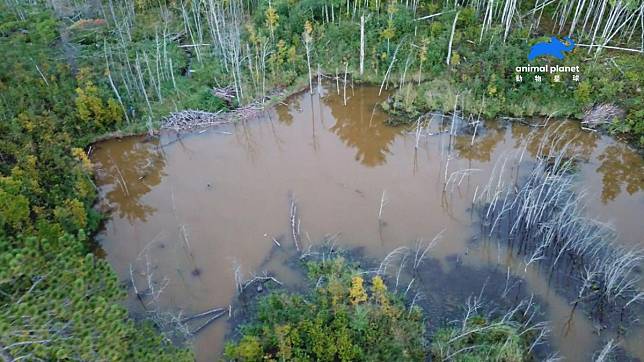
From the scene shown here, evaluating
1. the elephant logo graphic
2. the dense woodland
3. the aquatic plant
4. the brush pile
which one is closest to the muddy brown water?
the brush pile

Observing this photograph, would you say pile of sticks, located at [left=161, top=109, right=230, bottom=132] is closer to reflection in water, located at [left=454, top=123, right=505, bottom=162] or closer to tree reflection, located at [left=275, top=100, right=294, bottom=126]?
tree reflection, located at [left=275, top=100, right=294, bottom=126]

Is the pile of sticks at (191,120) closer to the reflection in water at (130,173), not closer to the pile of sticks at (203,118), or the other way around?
the pile of sticks at (203,118)

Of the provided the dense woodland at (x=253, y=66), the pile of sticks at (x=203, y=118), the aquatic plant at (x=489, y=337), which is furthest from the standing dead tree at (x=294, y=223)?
the pile of sticks at (x=203, y=118)

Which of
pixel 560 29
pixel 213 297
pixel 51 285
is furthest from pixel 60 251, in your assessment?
pixel 560 29

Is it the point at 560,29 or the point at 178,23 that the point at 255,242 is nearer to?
the point at 178,23

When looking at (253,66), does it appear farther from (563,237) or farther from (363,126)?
(563,237)

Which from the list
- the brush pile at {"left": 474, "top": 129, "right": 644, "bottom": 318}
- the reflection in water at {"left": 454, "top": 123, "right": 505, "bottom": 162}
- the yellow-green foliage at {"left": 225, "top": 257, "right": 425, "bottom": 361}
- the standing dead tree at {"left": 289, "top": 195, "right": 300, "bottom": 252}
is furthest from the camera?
the reflection in water at {"left": 454, "top": 123, "right": 505, "bottom": 162}
